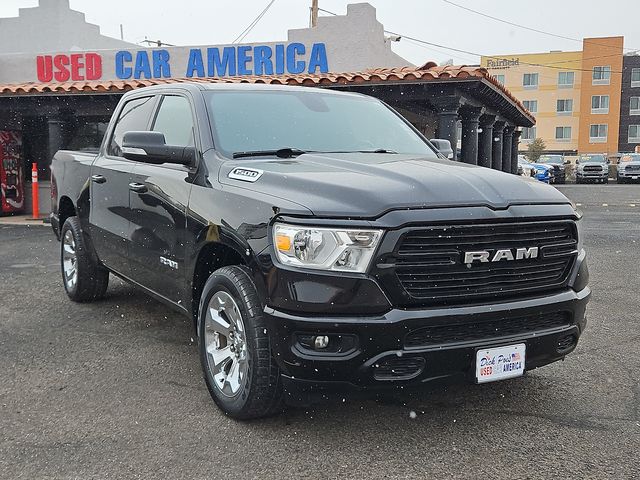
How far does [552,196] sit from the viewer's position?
357 cm

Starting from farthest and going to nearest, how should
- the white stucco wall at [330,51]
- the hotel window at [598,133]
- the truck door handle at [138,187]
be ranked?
the hotel window at [598,133] → the white stucco wall at [330,51] → the truck door handle at [138,187]

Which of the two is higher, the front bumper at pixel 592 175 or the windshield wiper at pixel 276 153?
the windshield wiper at pixel 276 153

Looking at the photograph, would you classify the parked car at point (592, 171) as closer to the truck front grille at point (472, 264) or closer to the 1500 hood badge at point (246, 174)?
the truck front grille at point (472, 264)

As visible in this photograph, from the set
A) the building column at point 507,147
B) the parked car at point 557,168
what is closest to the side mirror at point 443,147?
the building column at point 507,147

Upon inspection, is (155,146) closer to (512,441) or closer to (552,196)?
(552,196)

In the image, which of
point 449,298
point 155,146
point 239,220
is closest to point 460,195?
point 449,298

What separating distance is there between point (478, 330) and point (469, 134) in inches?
464

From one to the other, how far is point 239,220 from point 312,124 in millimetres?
1331

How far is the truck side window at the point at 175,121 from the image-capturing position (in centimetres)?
442

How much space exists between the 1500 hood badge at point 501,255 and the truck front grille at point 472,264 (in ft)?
0.04

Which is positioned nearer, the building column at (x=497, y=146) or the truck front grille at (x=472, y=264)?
the truck front grille at (x=472, y=264)

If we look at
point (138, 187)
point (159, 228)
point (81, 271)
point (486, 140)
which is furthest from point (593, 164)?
point (159, 228)

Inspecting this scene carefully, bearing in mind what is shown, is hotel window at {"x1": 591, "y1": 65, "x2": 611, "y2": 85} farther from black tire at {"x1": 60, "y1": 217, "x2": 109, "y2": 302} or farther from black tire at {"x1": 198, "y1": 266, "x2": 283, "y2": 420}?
black tire at {"x1": 198, "y1": 266, "x2": 283, "y2": 420}

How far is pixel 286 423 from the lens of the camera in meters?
3.52
